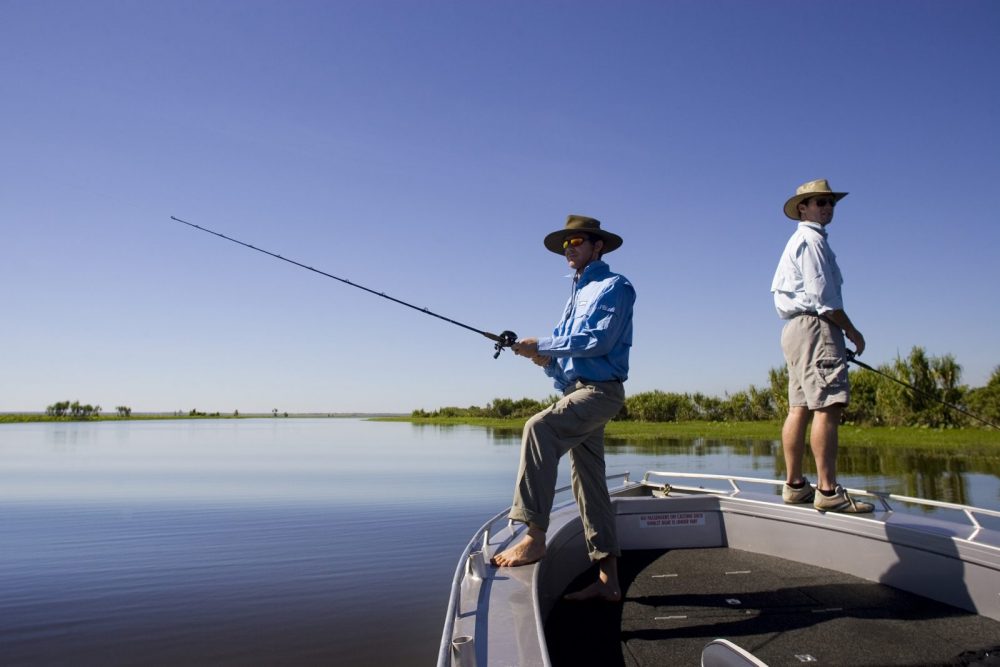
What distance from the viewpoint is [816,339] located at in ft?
11.7

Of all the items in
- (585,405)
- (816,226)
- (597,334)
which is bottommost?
(585,405)

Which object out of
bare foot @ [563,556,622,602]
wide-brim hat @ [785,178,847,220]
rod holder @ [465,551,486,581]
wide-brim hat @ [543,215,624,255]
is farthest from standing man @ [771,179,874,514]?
rod holder @ [465,551,486,581]

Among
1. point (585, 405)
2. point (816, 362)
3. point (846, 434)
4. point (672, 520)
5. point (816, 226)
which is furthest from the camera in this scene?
point (846, 434)

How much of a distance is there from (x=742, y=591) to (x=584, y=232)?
2055 mm

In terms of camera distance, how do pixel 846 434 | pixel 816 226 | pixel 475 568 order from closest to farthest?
pixel 475 568, pixel 816 226, pixel 846 434

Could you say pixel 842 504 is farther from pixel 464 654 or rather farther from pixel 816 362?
pixel 464 654

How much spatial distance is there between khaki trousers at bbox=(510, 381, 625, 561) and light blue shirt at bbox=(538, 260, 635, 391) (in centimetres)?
7

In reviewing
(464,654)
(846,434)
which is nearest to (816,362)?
(464,654)

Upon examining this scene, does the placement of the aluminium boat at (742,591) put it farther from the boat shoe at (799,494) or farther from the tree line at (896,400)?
the tree line at (896,400)

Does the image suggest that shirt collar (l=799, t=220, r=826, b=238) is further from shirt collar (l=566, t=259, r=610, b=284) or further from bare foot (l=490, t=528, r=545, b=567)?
bare foot (l=490, t=528, r=545, b=567)

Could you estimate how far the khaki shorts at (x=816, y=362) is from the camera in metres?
3.46

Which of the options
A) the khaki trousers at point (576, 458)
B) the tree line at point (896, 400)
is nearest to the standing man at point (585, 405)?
the khaki trousers at point (576, 458)

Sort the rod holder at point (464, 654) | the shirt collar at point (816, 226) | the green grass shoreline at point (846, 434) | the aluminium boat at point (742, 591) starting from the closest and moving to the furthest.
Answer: the rod holder at point (464, 654) < the aluminium boat at point (742, 591) < the shirt collar at point (816, 226) < the green grass shoreline at point (846, 434)

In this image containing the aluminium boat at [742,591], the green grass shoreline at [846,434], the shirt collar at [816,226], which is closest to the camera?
the aluminium boat at [742,591]
